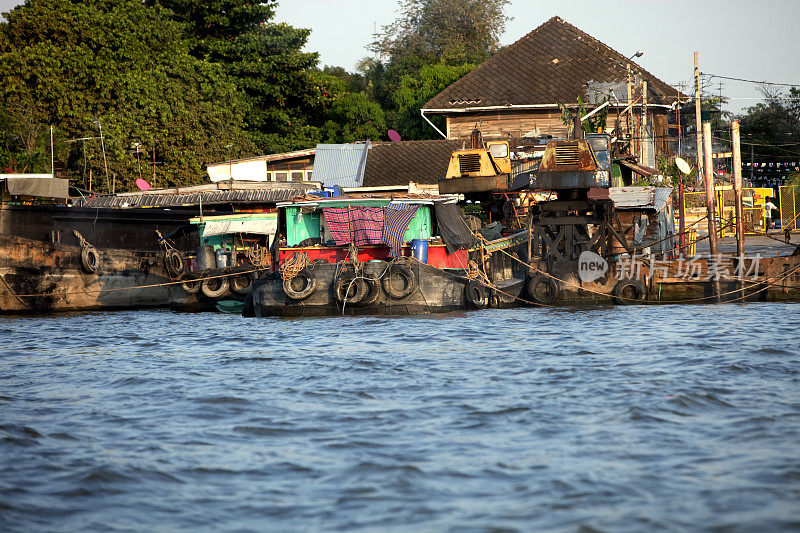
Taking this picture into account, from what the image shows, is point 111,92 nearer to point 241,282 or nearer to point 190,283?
point 190,283

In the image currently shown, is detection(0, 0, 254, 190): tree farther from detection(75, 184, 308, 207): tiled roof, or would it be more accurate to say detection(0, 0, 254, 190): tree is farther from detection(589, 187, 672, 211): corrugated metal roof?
detection(589, 187, 672, 211): corrugated metal roof

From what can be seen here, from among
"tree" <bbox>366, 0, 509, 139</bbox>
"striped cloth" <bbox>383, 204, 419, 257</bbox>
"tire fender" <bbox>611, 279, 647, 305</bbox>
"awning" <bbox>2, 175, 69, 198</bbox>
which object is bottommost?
"tire fender" <bbox>611, 279, 647, 305</bbox>

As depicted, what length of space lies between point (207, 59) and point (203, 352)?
2898cm

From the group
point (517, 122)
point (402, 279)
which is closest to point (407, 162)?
point (517, 122)

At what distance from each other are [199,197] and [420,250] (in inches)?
347

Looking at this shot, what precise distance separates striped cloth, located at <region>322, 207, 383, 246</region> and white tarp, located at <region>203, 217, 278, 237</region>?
3.68 m

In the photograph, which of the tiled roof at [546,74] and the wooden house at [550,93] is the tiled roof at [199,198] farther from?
the tiled roof at [546,74]

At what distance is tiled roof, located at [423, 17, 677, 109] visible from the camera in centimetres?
3359

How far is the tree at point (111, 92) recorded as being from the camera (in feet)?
109

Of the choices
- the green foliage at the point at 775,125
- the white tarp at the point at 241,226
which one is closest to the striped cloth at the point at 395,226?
the white tarp at the point at 241,226

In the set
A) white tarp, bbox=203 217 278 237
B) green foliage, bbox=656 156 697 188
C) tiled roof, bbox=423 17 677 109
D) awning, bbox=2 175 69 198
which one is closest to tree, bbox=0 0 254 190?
awning, bbox=2 175 69 198

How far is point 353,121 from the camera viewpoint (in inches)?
1731

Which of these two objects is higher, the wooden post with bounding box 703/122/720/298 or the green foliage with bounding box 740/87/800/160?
the green foliage with bounding box 740/87/800/160

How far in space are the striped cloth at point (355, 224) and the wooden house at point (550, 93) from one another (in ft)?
48.1
